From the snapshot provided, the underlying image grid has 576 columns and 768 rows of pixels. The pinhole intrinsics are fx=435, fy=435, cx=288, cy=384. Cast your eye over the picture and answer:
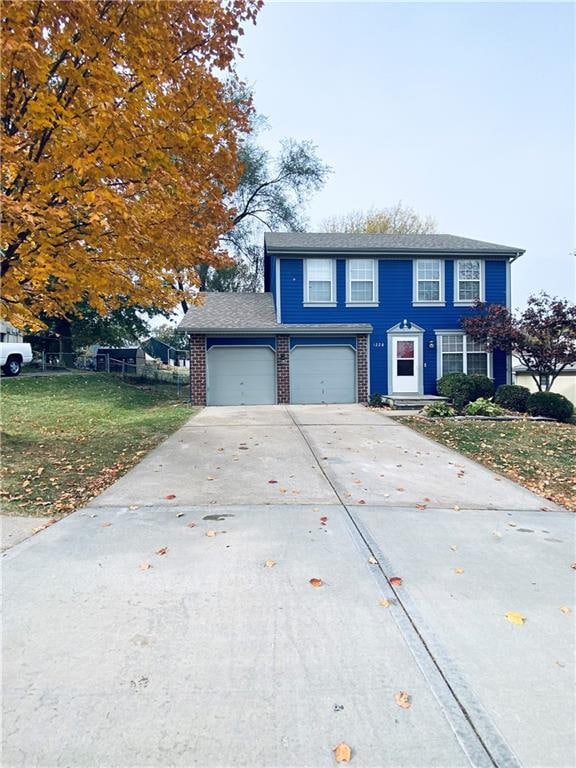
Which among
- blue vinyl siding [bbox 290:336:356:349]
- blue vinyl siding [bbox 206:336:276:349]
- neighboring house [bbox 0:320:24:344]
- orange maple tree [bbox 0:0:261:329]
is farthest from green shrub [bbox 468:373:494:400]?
neighboring house [bbox 0:320:24:344]

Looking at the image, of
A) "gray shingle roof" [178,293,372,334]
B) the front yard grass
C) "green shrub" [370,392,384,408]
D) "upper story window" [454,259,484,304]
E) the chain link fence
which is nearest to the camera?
the front yard grass

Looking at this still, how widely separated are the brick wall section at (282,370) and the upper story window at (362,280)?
2.90m

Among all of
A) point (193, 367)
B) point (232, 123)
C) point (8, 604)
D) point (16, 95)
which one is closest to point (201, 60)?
point (232, 123)

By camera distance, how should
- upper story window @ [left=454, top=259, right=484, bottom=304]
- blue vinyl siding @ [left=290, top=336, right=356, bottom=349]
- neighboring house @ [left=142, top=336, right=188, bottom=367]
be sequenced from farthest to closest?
neighboring house @ [left=142, top=336, right=188, bottom=367] → upper story window @ [left=454, top=259, right=484, bottom=304] → blue vinyl siding @ [left=290, top=336, right=356, bottom=349]

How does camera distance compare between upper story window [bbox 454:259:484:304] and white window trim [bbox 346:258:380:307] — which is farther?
upper story window [bbox 454:259:484:304]

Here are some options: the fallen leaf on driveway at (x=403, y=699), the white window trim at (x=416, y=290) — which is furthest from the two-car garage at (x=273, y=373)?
the fallen leaf on driveway at (x=403, y=699)

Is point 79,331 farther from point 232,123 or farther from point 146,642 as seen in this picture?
point 146,642

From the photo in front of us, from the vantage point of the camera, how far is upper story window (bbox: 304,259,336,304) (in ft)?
49.3

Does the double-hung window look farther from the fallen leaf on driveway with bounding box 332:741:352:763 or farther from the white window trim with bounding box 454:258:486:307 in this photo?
the fallen leaf on driveway with bounding box 332:741:352:763

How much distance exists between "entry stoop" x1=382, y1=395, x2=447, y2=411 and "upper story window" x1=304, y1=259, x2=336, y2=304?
397cm

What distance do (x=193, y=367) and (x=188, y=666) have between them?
12.6 meters

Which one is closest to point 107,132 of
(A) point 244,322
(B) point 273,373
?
(A) point 244,322

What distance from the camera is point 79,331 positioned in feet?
79.5

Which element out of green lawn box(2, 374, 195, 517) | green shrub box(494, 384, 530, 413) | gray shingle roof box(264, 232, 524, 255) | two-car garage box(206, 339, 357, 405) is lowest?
green lawn box(2, 374, 195, 517)
